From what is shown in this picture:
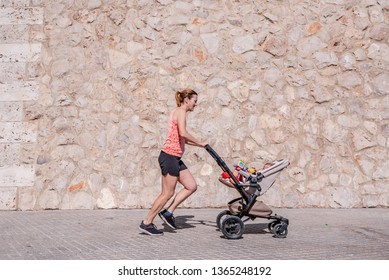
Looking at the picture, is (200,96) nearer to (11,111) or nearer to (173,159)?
(173,159)

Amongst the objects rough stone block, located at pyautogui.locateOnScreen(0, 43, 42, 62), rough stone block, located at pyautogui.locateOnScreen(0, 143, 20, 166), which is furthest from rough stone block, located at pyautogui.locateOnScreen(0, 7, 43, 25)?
→ rough stone block, located at pyautogui.locateOnScreen(0, 143, 20, 166)

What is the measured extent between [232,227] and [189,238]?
55 cm

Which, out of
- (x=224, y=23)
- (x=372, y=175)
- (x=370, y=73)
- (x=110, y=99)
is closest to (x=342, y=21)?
(x=370, y=73)

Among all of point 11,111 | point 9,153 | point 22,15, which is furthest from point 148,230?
point 22,15

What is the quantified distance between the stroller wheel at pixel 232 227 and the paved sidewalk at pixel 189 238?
0.41 feet

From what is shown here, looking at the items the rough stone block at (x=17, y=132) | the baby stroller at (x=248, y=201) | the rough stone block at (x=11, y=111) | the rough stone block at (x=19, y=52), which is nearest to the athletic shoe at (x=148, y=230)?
the baby stroller at (x=248, y=201)

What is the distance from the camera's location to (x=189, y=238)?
5.81 metres

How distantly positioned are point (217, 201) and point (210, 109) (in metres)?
1.81

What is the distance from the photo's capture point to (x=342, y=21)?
31.3 feet

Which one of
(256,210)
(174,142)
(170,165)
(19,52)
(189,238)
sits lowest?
(189,238)

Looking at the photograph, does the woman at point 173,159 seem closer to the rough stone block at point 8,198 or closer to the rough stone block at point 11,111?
the rough stone block at point 8,198

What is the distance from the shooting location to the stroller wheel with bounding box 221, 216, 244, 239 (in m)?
5.73

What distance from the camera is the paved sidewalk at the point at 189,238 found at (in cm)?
482

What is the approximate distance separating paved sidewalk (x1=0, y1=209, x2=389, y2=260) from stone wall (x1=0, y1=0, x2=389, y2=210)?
79cm
